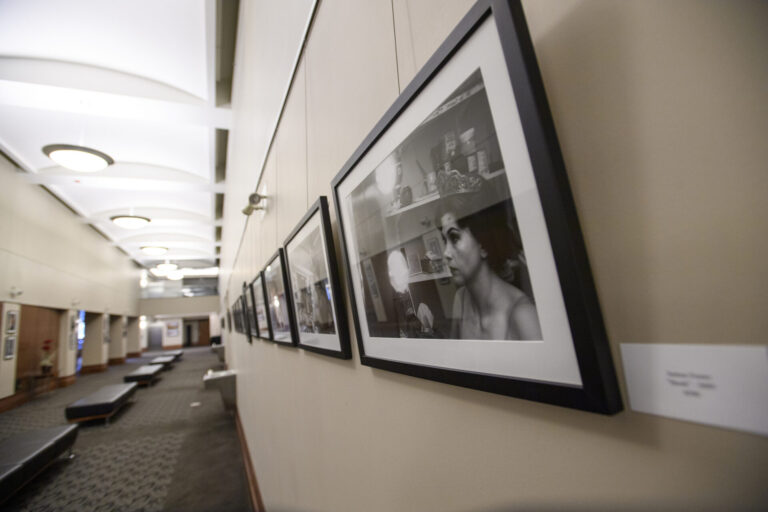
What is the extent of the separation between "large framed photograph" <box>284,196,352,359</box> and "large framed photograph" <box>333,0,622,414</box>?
44cm

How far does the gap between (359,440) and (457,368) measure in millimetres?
656

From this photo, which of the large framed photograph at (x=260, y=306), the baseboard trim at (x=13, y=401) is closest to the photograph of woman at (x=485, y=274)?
the large framed photograph at (x=260, y=306)

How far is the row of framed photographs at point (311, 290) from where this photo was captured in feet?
4.29

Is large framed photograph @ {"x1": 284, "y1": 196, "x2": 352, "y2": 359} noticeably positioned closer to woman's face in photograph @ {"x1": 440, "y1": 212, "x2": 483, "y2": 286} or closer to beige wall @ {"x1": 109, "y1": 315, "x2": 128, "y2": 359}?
woman's face in photograph @ {"x1": 440, "y1": 212, "x2": 483, "y2": 286}

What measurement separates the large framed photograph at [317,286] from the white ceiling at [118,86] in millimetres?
4763

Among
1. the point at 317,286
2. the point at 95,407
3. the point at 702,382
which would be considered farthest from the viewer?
the point at 95,407

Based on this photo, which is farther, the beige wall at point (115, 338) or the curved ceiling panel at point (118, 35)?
the beige wall at point (115, 338)

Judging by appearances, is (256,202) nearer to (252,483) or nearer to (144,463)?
(252,483)

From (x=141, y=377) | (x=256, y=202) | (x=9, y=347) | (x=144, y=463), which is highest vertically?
(x=256, y=202)

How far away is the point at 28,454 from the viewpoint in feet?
13.2

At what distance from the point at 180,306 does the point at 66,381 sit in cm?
1378

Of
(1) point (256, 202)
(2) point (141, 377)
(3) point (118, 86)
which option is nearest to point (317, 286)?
(1) point (256, 202)

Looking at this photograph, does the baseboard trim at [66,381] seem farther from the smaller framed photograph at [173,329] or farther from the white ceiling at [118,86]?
the smaller framed photograph at [173,329]

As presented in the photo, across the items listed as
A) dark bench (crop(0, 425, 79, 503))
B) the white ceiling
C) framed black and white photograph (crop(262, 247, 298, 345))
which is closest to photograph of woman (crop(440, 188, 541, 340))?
framed black and white photograph (crop(262, 247, 298, 345))
